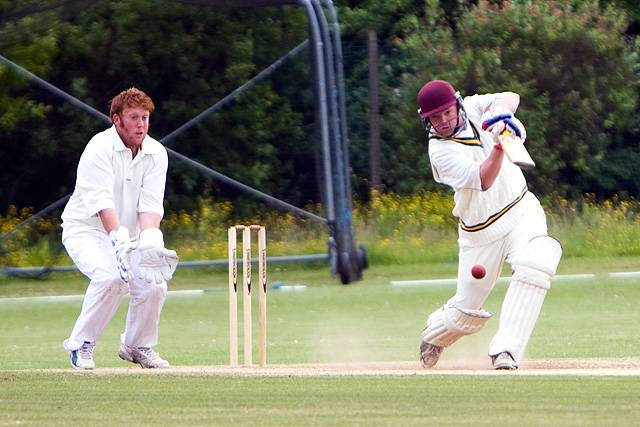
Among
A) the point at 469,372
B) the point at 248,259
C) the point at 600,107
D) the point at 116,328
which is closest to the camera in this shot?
the point at 469,372

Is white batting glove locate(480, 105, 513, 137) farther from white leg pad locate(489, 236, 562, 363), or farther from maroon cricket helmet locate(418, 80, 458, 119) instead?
white leg pad locate(489, 236, 562, 363)

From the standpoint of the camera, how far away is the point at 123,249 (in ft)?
26.0

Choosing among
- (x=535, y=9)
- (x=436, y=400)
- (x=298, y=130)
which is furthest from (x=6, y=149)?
(x=436, y=400)

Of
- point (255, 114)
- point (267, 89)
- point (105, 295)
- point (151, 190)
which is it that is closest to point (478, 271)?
point (151, 190)

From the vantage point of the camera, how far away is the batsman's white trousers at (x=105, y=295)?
26.9 ft

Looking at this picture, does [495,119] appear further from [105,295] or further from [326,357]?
[326,357]

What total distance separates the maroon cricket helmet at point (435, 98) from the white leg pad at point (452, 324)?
1.06 m

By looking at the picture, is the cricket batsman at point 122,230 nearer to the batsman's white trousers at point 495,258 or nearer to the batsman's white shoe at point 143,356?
the batsman's white shoe at point 143,356

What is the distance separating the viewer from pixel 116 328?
13.0 metres

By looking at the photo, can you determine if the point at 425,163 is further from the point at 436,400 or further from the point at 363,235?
the point at 436,400

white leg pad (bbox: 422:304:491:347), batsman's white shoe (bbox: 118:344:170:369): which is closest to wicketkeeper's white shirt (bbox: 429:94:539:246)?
white leg pad (bbox: 422:304:491:347)

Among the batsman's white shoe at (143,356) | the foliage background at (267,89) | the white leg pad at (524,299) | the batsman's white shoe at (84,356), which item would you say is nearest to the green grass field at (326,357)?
the batsman's white shoe at (84,356)

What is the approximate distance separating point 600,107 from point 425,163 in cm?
295

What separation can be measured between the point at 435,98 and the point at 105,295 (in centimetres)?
193
